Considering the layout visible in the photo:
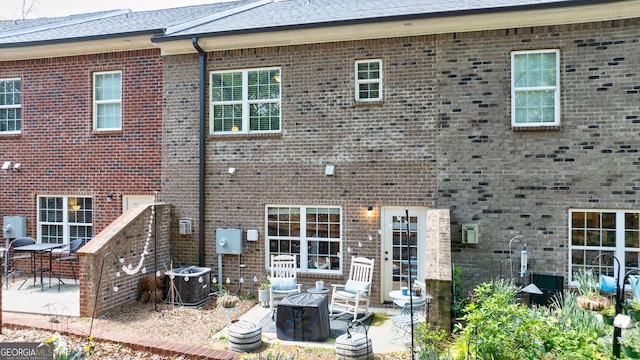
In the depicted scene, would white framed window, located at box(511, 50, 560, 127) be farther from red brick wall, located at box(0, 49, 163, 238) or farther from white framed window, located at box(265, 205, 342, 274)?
red brick wall, located at box(0, 49, 163, 238)

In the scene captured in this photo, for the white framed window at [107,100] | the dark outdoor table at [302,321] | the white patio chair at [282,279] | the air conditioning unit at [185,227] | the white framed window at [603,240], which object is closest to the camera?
the dark outdoor table at [302,321]

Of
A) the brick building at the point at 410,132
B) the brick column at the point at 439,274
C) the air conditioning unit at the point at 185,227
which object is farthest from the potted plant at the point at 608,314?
the air conditioning unit at the point at 185,227

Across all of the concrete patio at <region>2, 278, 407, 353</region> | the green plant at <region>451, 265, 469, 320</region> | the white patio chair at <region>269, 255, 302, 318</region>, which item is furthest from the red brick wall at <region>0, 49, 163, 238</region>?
the green plant at <region>451, 265, 469, 320</region>

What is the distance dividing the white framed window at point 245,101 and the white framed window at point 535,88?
5.24 metres

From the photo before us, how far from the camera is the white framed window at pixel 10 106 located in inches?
443

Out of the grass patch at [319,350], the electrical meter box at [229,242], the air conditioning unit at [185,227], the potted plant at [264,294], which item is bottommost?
the grass patch at [319,350]

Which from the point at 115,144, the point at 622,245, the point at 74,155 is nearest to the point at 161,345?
the point at 115,144

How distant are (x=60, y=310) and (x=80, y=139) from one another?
15.6 ft

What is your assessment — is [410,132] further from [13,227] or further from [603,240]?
[13,227]

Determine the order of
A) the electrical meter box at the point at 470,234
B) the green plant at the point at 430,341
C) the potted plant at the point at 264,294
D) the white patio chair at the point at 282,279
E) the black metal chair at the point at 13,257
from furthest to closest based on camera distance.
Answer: the black metal chair at the point at 13,257 → the potted plant at the point at 264,294 → the white patio chair at the point at 282,279 → the electrical meter box at the point at 470,234 → the green plant at the point at 430,341

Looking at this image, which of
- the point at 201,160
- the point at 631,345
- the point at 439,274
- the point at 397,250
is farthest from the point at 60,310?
the point at 631,345

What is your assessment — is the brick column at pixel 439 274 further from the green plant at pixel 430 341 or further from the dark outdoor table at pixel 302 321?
the dark outdoor table at pixel 302 321

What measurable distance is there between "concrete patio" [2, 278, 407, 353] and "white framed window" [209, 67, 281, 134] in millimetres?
4309

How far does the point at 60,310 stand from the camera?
26.3ft
